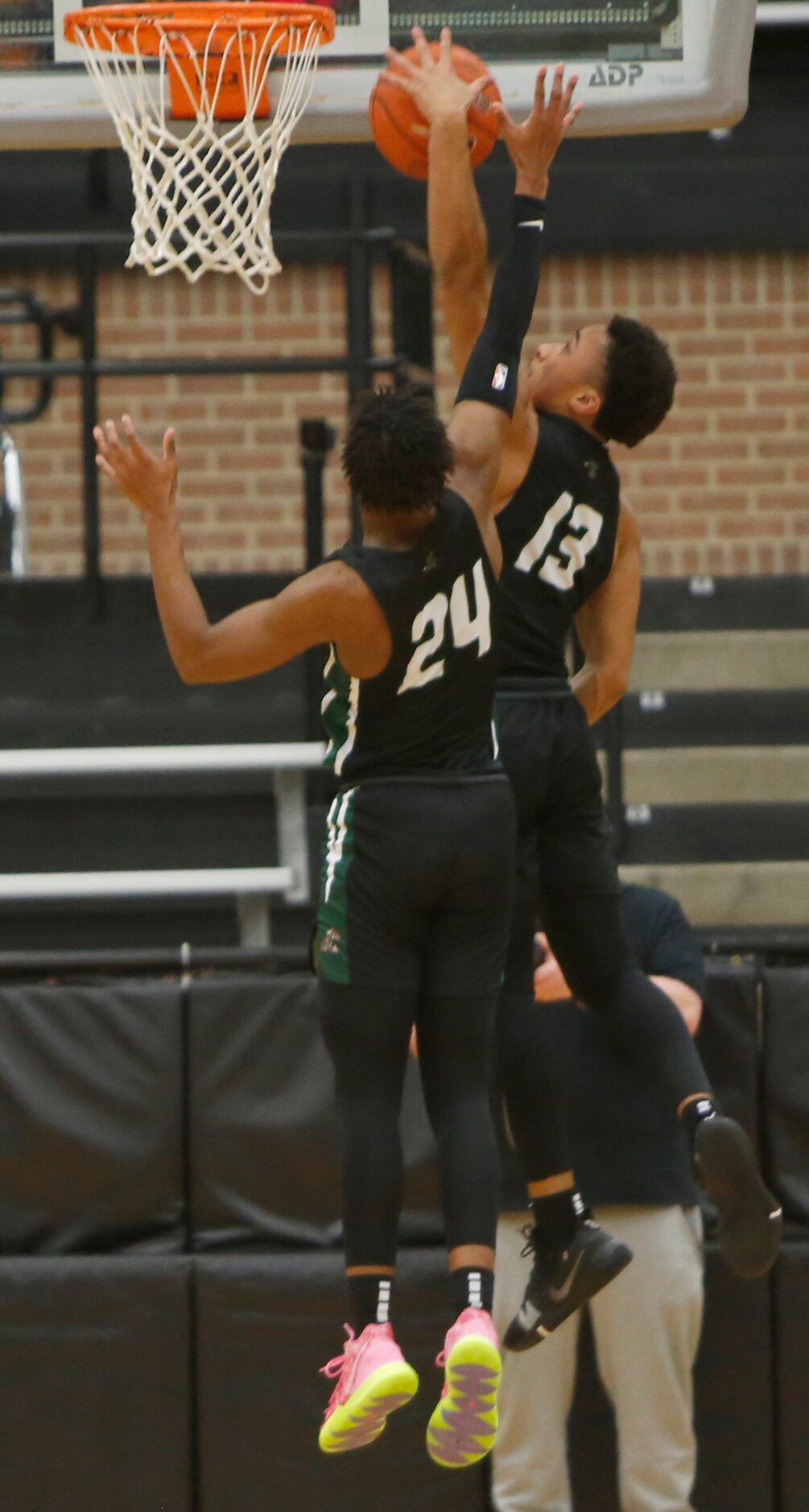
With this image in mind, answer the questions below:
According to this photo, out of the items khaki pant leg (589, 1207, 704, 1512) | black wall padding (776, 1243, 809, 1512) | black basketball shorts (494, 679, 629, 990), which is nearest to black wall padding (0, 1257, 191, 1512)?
khaki pant leg (589, 1207, 704, 1512)

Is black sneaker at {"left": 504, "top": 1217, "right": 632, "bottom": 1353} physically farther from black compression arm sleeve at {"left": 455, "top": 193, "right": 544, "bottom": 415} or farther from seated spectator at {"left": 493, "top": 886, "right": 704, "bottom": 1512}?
black compression arm sleeve at {"left": 455, "top": 193, "right": 544, "bottom": 415}

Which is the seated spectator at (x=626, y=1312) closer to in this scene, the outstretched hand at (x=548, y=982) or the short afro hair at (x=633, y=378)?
the outstretched hand at (x=548, y=982)

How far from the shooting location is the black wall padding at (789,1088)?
6125 millimetres

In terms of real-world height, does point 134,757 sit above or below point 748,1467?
above

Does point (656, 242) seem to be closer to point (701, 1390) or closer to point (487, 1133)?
point (701, 1390)

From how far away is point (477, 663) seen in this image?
4.12 m

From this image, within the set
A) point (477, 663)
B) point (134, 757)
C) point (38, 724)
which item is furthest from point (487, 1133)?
point (38, 724)

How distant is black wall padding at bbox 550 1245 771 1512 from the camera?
19.9ft

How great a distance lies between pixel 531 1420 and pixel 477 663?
260 centimetres

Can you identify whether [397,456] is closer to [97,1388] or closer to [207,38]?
[207,38]

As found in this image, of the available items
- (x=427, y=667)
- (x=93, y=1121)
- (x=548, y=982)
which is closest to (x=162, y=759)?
(x=93, y=1121)

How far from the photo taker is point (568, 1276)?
4379mm

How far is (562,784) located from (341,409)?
5164 millimetres

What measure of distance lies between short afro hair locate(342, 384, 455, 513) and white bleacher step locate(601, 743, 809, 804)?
4.27 metres
